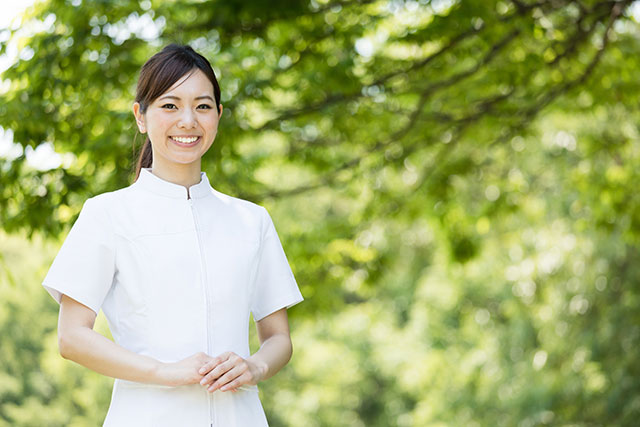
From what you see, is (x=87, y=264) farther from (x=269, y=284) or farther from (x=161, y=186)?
(x=269, y=284)

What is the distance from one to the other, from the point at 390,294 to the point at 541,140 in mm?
8662

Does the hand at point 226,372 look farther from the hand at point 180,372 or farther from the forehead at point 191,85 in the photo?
the forehead at point 191,85

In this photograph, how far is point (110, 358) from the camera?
65.1 inches

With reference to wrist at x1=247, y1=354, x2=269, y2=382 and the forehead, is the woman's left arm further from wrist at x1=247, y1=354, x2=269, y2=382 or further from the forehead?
the forehead

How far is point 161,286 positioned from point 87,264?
0.48 ft

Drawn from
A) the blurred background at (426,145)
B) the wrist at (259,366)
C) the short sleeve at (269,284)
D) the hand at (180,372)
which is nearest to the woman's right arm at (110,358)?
the hand at (180,372)

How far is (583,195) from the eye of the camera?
6.83m

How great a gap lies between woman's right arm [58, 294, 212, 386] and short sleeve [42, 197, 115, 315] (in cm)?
3

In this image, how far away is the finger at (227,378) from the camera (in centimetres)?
165

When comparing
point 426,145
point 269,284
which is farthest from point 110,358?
point 426,145

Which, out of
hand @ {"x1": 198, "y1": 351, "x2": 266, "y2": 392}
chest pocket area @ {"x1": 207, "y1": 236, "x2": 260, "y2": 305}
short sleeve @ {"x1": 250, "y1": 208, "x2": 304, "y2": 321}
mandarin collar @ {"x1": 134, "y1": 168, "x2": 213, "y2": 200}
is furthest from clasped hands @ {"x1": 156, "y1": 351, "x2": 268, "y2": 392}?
mandarin collar @ {"x1": 134, "y1": 168, "x2": 213, "y2": 200}

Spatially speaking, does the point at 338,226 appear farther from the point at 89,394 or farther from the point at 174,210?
the point at 89,394

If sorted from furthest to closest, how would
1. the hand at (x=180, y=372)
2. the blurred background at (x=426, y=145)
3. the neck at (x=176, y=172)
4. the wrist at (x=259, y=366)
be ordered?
the blurred background at (x=426, y=145) → the neck at (x=176, y=172) → the wrist at (x=259, y=366) → the hand at (x=180, y=372)

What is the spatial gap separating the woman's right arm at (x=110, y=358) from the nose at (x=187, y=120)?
0.41m
